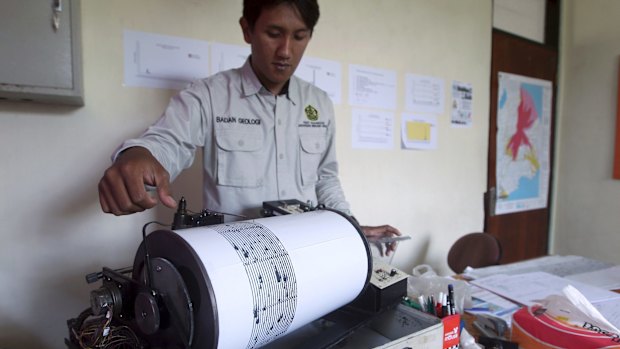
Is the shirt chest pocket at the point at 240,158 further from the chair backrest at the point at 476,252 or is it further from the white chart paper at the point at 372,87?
the chair backrest at the point at 476,252

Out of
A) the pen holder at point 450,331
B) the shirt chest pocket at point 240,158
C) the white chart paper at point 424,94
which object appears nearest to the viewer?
the pen holder at point 450,331

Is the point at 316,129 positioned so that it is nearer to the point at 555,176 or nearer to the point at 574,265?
the point at 574,265

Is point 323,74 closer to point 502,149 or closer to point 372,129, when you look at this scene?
point 372,129

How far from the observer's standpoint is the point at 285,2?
1.02 metres

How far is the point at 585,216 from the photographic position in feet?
9.53

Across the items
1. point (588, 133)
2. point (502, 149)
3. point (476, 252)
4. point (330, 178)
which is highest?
point (588, 133)

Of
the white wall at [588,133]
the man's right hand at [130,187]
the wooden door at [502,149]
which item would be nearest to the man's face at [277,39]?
the man's right hand at [130,187]

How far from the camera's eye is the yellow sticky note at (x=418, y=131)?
220cm

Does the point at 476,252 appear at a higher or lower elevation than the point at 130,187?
lower

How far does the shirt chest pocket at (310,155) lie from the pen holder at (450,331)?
2.07 feet

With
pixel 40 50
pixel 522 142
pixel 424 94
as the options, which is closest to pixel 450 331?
pixel 40 50

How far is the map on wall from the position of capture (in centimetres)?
269

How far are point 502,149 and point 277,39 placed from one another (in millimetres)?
2201

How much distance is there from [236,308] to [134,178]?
246 mm
